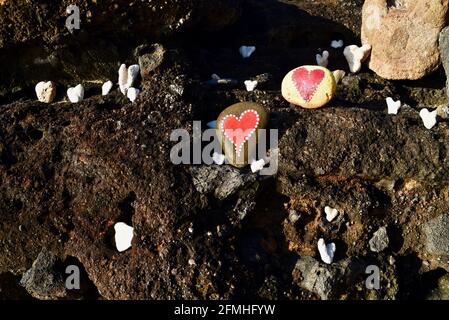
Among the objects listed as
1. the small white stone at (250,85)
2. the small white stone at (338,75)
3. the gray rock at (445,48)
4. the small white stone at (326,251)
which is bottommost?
the small white stone at (326,251)

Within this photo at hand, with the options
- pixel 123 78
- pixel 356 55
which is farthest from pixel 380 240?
pixel 123 78

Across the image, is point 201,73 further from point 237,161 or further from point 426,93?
point 426,93

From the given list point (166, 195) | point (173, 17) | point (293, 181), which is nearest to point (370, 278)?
point (293, 181)

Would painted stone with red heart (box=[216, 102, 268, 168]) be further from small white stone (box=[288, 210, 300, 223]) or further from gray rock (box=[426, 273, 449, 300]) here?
gray rock (box=[426, 273, 449, 300])

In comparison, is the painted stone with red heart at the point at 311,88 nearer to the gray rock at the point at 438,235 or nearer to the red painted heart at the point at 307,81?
the red painted heart at the point at 307,81

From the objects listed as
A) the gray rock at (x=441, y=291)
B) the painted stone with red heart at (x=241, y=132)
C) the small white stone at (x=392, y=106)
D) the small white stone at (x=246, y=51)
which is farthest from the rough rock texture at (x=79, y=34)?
the gray rock at (x=441, y=291)

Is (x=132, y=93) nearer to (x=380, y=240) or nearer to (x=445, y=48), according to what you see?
(x=380, y=240)

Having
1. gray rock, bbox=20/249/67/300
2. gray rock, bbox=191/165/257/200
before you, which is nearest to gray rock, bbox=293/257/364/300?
gray rock, bbox=191/165/257/200
